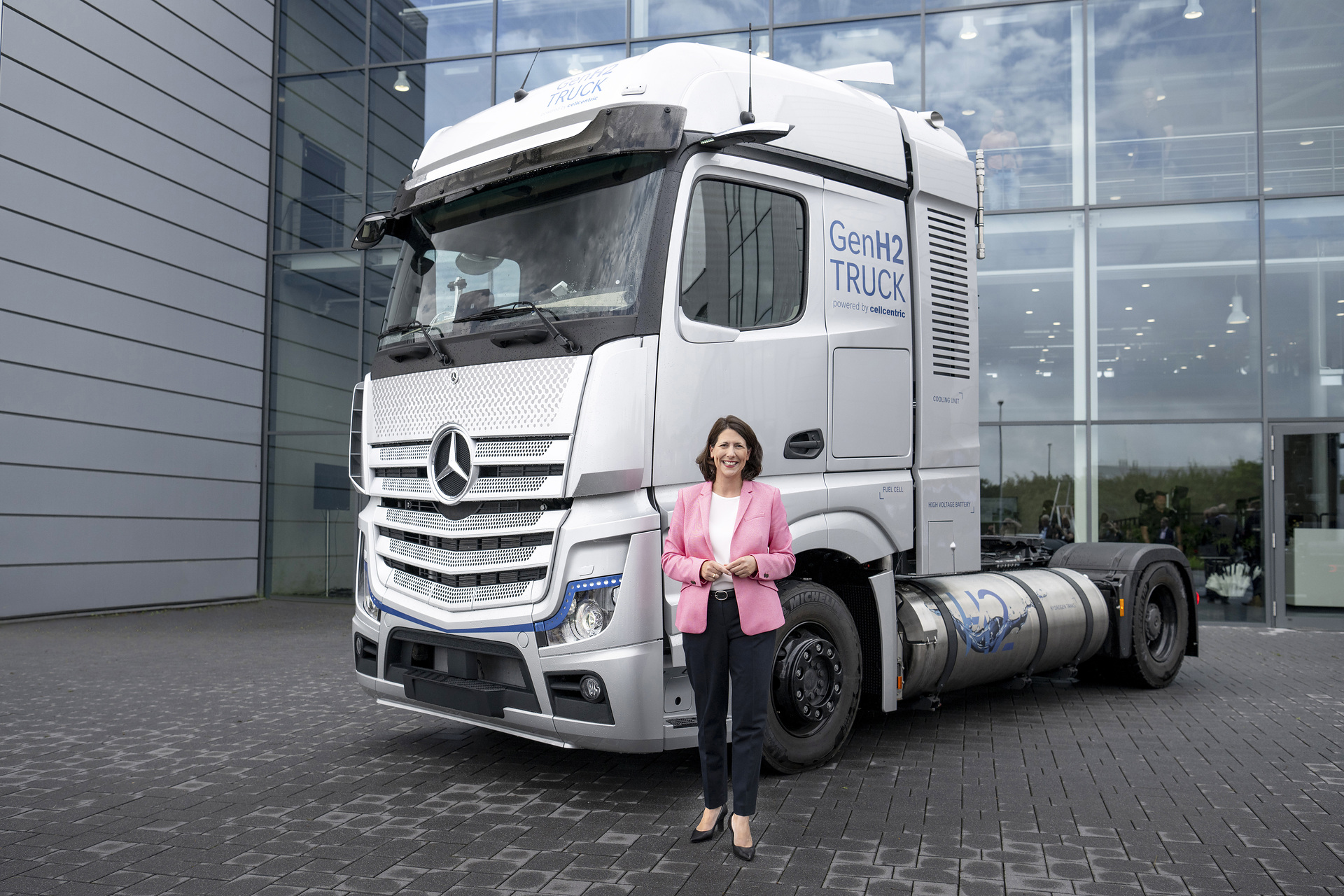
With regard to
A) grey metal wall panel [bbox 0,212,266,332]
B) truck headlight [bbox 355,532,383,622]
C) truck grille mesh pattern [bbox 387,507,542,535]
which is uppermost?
grey metal wall panel [bbox 0,212,266,332]

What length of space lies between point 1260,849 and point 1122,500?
32.5ft

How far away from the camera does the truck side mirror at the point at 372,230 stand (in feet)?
19.8

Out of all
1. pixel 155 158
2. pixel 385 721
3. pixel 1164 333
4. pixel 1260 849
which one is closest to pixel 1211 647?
pixel 1164 333

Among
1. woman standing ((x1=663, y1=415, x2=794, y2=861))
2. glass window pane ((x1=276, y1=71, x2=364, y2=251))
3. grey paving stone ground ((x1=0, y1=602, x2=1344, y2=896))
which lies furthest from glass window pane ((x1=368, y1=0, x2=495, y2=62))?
woman standing ((x1=663, y1=415, x2=794, y2=861))

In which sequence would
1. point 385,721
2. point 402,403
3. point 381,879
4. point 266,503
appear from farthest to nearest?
point 266,503, point 385,721, point 402,403, point 381,879

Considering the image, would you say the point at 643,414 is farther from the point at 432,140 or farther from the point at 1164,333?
the point at 1164,333

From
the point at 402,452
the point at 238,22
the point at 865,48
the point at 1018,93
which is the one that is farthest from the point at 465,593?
the point at 238,22

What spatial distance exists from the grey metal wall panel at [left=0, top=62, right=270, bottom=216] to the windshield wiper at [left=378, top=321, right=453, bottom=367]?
982 cm

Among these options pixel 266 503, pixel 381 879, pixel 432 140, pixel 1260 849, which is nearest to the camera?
pixel 381 879

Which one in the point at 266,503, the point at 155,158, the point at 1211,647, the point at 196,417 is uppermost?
the point at 155,158

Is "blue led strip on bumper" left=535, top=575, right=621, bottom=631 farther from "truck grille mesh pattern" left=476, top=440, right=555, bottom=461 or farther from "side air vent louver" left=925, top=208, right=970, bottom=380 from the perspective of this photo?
"side air vent louver" left=925, top=208, right=970, bottom=380

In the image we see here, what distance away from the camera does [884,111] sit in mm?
6141

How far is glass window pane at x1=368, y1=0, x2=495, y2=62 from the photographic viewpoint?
16.3 metres

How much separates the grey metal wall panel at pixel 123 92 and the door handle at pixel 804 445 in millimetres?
12295
